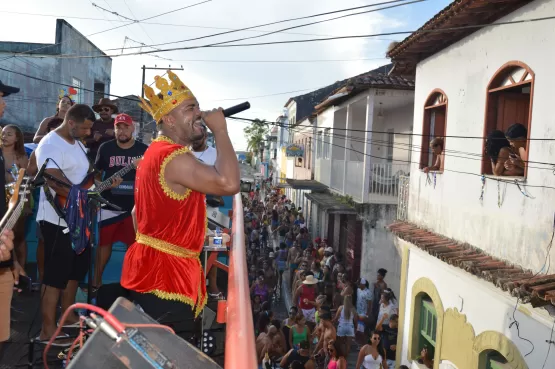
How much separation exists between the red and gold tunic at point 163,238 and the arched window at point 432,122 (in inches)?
298

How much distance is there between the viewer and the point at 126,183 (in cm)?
433

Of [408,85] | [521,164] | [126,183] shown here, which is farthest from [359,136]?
[126,183]

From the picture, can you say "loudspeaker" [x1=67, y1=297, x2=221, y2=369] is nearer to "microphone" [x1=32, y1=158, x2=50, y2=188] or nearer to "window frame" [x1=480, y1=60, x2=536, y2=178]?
"microphone" [x1=32, y1=158, x2=50, y2=188]

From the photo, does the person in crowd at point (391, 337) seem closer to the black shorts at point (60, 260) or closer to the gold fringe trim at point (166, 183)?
the black shorts at point (60, 260)

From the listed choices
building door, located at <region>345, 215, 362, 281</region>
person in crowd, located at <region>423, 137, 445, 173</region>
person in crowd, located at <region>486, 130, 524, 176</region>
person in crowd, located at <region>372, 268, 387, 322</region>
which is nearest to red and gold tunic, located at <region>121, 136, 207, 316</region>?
person in crowd, located at <region>486, 130, 524, 176</region>

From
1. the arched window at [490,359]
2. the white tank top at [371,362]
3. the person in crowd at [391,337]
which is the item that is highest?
the arched window at [490,359]

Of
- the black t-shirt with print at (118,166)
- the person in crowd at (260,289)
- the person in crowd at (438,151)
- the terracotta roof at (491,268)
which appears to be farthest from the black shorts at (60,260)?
the person in crowd at (260,289)

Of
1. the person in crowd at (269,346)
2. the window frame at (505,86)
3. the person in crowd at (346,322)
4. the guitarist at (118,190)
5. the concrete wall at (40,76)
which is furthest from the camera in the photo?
the concrete wall at (40,76)

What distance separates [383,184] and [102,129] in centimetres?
904

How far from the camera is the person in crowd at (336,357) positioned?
7.30 meters

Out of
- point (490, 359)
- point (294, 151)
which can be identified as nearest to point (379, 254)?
point (490, 359)

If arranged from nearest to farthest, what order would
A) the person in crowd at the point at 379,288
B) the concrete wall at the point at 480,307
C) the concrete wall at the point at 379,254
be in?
the concrete wall at the point at 480,307, the person in crowd at the point at 379,288, the concrete wall at the point at 379,254

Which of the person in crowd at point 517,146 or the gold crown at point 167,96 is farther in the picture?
the person in crowd at point 517,146

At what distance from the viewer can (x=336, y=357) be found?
745 cm
